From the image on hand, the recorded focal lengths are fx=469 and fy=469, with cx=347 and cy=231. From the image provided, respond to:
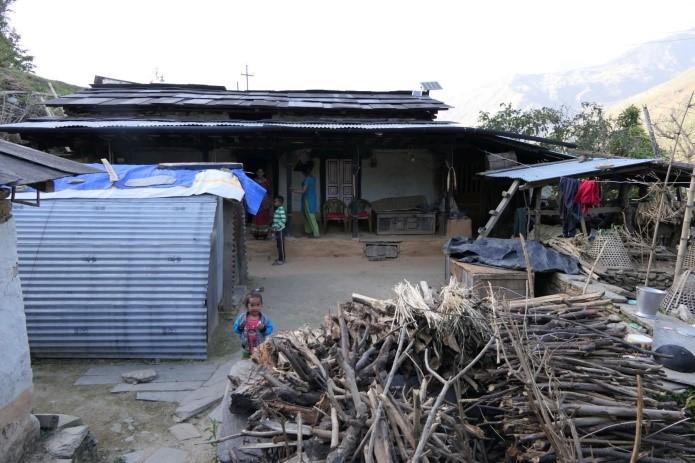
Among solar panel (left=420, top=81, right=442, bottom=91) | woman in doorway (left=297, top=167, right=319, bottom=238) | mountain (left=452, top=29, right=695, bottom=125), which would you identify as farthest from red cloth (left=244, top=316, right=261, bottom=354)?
mountain (left=452, top=29, right=695, bottom=125)

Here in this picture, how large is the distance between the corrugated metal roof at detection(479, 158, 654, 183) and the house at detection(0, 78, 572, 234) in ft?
5.85

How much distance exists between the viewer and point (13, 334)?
11.5 feet

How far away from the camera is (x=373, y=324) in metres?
3.59

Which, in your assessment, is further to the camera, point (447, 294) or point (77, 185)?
point (77, 185)

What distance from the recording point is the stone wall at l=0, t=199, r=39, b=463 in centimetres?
340

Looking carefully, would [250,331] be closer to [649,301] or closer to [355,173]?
[649,301]

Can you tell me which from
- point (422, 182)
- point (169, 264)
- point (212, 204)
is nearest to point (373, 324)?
point (169, 264)

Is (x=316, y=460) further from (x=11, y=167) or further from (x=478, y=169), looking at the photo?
(x=478, y=169)

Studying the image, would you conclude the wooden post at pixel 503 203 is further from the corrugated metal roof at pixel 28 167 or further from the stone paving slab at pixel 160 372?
the corrugated metal roof at pixel 28 167

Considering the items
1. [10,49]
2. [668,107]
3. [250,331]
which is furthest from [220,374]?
[10,49]

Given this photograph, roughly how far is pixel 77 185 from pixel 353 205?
6377mm

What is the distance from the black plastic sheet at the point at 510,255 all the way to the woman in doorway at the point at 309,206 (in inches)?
168

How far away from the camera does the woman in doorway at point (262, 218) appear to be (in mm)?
11875

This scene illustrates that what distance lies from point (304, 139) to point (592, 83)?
129 metres
